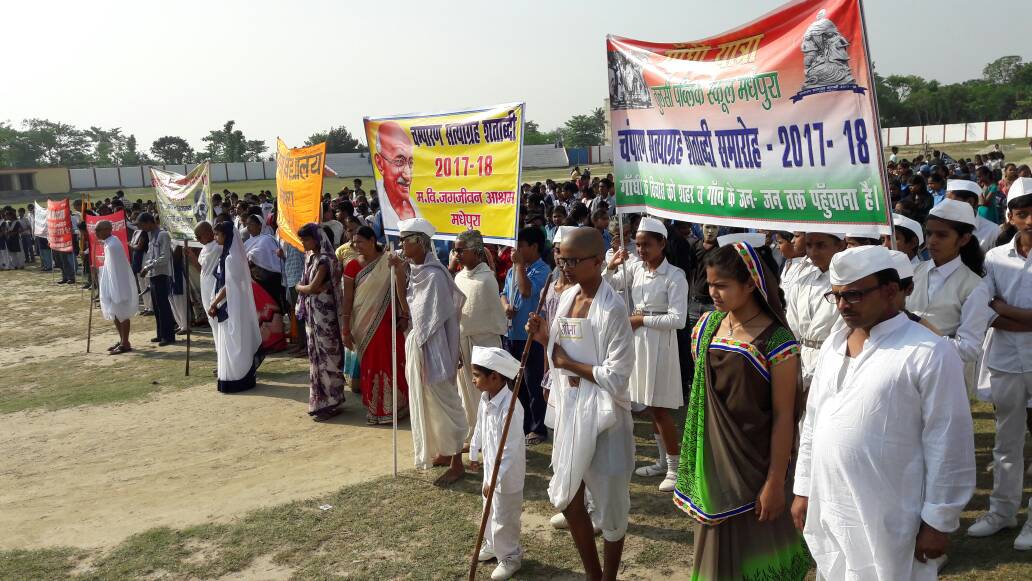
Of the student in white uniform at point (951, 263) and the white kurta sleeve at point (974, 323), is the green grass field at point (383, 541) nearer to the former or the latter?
the white kurta sleeve at point (974, 323)

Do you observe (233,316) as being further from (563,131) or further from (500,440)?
(563,131)

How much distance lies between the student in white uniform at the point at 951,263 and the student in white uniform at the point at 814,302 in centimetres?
48

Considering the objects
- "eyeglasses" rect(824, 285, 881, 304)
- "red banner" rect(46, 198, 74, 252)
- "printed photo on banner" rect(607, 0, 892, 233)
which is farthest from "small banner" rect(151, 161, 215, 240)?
"red banner" rect(46, 198, 74, 252)

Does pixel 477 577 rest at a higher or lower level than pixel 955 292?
lower

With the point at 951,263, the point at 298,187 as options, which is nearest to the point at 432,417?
the point at 298,187

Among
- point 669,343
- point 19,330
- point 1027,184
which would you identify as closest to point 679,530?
point 669,343

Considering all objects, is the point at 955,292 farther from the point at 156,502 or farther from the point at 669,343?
the point at 156,502

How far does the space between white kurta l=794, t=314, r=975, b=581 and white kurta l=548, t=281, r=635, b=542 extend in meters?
1.07

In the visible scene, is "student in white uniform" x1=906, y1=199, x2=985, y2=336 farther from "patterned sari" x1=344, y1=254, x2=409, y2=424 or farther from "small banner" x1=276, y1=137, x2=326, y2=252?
"small banner" x1=276, y1=137, x2=326, y2=252

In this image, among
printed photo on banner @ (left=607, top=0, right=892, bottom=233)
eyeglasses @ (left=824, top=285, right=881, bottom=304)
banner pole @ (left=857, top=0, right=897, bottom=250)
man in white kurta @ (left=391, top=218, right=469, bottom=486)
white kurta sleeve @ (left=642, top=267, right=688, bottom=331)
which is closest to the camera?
eyeglasses @ (left=824, top=285, right=881, bottom=304)

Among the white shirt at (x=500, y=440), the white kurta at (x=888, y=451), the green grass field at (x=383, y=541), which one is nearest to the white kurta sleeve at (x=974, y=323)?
the green grass field at (x=383, y=541)

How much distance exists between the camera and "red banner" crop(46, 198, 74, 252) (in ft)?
67.6

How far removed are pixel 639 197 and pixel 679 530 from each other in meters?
2.05

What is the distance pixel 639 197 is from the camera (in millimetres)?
→ 4980
